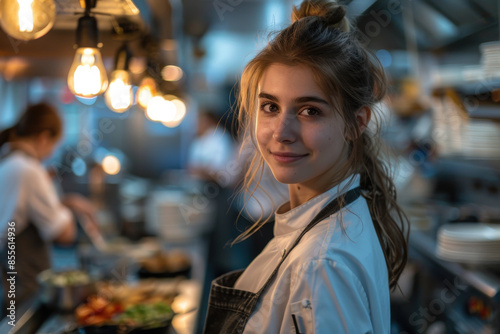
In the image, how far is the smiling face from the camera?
113 cm

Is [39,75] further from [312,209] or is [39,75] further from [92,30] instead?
[312,209]

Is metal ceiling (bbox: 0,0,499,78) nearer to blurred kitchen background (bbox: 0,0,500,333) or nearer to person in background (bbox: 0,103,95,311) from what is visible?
blurred kitchen background (bbox: 0,0,500,333)

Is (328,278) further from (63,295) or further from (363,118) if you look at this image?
(63,295)

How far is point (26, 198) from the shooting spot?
9.16ft

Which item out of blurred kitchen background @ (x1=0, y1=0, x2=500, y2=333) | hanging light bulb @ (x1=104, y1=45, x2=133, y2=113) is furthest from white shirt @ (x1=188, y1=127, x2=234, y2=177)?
hanging light bulb @ (x1=104, y1=45, x2=133, y2=113)

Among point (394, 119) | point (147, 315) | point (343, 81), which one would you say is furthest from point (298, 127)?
point (394, 119)

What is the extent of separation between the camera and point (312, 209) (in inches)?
48.0

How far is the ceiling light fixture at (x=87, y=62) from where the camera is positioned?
1529mm

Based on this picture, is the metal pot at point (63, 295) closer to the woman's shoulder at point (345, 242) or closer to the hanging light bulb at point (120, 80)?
the hanging light bulb at point (120, 80)

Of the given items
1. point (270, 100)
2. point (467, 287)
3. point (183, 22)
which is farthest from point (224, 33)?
point (270, 100)

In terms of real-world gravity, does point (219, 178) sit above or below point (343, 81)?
below

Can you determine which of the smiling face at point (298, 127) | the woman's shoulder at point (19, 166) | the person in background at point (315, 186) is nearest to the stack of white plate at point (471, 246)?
Answer: the person in background at point (315, 186)

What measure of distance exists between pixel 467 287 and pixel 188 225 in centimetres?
308

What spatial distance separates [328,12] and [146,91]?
2.17 meters
